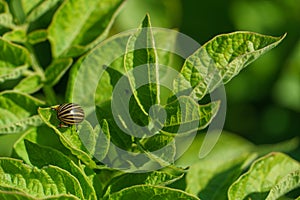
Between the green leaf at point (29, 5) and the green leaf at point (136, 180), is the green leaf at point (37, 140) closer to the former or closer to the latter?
the green leaf at point (136, 180)

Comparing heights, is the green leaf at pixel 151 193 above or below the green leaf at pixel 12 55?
below

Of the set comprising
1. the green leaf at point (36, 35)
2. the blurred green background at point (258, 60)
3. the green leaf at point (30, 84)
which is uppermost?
the green leaf at point (36, 35)

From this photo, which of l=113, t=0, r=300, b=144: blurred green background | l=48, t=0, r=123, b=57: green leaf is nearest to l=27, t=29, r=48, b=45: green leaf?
l=48, t=0, r=123, b=57: green leaf

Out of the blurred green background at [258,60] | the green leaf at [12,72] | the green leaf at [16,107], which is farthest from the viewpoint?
the blurred green background at [258,60]

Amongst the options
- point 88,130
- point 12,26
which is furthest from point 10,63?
point 88,130

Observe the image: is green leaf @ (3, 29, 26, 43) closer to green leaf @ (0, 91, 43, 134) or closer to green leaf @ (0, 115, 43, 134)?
green leaf @ (0, 91, 43, 134)

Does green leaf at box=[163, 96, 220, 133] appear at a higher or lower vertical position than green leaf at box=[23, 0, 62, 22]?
lower

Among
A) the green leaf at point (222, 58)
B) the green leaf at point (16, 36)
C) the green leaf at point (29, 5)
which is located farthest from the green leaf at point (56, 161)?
the green leaf at point (29, 5)

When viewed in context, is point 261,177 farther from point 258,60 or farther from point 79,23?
point 258,60
